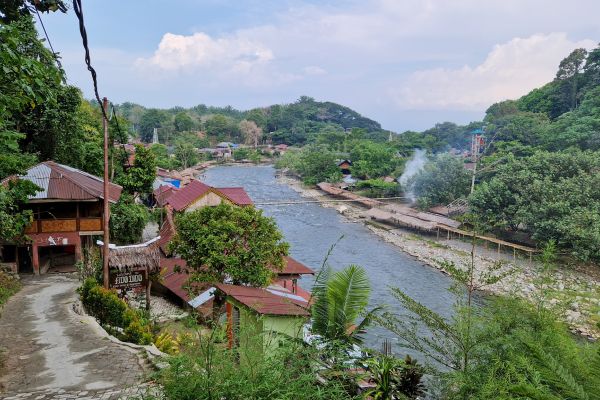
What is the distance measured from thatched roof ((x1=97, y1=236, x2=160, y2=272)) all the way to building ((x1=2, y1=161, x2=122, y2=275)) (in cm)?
283

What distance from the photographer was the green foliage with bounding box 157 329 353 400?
10.7 feet

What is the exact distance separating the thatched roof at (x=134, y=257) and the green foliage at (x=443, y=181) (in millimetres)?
25557

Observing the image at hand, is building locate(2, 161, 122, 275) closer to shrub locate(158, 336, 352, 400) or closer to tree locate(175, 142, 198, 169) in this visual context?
shrub locate(158, 336, 352, 400)

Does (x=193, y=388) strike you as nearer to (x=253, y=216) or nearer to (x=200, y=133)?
(x=253, y=216)

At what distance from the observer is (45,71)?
14.1 ft

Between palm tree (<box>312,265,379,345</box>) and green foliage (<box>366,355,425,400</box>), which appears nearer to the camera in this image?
green foliage (<box>366,355,425,400</box>)

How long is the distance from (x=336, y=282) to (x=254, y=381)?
240cm

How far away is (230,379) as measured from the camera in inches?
130

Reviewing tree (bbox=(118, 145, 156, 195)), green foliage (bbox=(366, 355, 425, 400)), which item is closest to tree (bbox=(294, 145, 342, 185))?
tree (bbox=(118, 145, 156, 195))

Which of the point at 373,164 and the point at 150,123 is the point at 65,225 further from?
the point at 150,123

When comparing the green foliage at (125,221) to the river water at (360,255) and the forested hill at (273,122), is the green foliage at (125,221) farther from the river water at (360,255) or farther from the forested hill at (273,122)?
the forested hill at (273,122)

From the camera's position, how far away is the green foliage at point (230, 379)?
326 centimetres

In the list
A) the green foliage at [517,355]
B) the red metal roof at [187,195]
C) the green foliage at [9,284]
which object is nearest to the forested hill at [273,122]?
the red metal roof at [187,195]

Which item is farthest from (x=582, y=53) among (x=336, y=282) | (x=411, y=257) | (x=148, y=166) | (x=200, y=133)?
(x=200, y=133)
